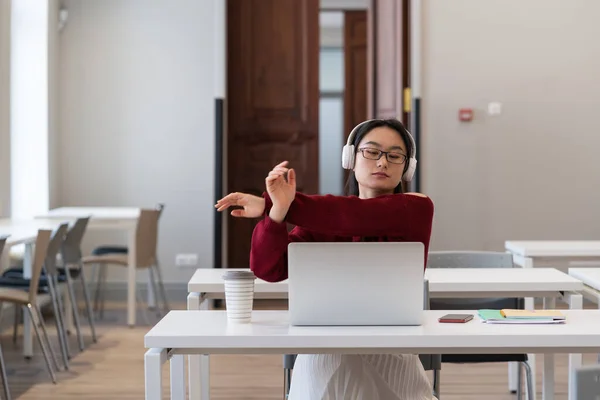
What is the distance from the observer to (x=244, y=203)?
2.21 metres

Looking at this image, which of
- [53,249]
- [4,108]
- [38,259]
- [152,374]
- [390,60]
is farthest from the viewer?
[390,60]

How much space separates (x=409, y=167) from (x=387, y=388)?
59 cm

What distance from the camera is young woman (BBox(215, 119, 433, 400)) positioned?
2281mm

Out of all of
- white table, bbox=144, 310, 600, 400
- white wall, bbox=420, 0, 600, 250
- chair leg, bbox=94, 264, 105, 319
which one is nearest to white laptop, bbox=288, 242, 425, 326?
white table, bbox=144, 310, 600, 400

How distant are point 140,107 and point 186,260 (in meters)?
1.35

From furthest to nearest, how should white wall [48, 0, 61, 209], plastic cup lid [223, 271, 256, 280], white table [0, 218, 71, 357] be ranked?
1. white wall [48, 0, 61, 209]
2. white table [0, 218, 71, 357]
3. plastic cup lid [223, 271, 256, 280]

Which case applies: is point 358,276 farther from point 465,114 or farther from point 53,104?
point 53,104

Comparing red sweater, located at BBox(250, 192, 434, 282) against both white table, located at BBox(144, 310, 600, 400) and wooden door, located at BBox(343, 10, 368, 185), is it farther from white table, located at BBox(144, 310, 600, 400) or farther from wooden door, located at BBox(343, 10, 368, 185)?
wooden door, located at BBox(343, 10, 368, 185)

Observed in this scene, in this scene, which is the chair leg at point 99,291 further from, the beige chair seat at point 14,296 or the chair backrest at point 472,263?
the chair backrest at point 472,263

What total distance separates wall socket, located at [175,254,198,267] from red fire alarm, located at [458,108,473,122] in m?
2.50

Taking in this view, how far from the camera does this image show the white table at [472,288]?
3.29 metres

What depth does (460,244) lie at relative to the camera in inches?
301

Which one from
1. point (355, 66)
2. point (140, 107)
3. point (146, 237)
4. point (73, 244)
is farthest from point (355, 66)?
Result: point (73, 244)

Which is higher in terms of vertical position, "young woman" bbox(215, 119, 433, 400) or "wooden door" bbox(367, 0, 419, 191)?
"wooden door" bbox(367, 0, 419, 191)
